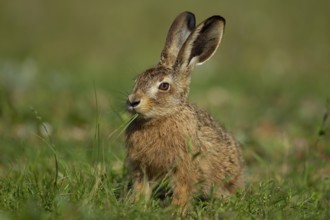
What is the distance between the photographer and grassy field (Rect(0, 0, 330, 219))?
4.23m

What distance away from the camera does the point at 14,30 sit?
555 inches

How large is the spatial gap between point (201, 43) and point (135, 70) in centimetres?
360

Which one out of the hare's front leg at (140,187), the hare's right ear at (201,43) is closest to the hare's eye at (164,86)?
the hare's right ear at (201,43)

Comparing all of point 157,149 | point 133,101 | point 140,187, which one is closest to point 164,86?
point 133,101

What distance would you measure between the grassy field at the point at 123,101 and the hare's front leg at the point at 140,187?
8 cm

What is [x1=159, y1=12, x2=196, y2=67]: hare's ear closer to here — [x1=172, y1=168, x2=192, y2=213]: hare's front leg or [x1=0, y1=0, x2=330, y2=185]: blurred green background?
[x1=0, y1=0, x2=330, y2=185]: blurred green background

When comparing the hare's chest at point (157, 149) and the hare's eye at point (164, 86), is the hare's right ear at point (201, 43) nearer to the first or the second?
the hare's eye at point (164, 86)

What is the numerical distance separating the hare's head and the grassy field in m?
0.28

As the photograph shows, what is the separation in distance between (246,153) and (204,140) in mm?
1589

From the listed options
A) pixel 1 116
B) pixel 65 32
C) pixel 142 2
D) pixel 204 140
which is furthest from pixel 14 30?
pixel 204 140

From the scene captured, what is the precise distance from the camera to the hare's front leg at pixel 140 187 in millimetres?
4234

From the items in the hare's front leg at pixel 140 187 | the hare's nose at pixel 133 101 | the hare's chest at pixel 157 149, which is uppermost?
the hare's nose at pixel 133 101

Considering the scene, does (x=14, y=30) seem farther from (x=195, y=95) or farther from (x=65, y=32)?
(x=195, y=95)

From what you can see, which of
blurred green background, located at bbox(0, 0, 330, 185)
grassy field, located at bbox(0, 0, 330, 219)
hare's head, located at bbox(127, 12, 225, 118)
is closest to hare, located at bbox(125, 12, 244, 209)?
hare's head, located at bbox(127, 12, 225, 118)
